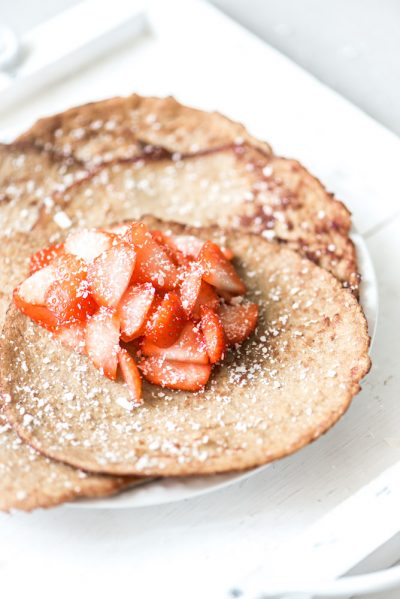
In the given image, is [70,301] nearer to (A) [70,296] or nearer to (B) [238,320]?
(A) [70,296]

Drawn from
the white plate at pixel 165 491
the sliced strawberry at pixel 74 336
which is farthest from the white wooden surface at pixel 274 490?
the sliced strawberry at pixel 74 336

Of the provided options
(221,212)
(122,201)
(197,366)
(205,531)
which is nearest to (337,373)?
(197,366)

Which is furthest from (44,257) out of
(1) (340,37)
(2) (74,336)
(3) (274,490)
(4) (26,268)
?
(1) (340,37)

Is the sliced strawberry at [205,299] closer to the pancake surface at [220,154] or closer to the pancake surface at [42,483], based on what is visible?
the pancake surface at [220,154]

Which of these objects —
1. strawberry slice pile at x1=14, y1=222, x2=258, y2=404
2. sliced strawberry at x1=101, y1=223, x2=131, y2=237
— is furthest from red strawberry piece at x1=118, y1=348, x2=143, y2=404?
sliced strawberry at x1=101, y1=223, x2=131, y2=237

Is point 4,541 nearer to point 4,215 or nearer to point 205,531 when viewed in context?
point 205,531
